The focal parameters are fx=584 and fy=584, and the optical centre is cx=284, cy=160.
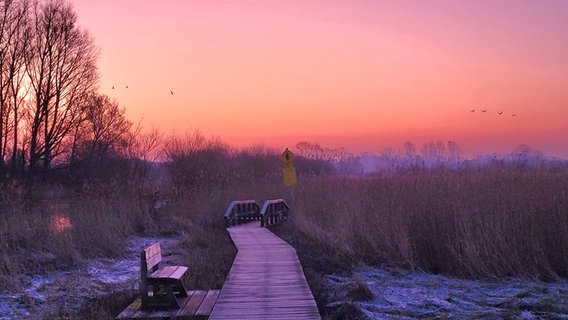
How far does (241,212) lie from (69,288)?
11.7 m

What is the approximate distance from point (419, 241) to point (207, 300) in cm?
536

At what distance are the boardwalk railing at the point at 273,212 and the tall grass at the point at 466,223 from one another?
5569mm

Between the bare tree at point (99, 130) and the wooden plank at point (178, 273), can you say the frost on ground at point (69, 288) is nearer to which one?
the wooden plank at point (178, 273)

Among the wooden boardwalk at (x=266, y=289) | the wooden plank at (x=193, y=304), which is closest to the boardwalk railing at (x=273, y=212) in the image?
the wooden boardwalk at (x=266, y=289)

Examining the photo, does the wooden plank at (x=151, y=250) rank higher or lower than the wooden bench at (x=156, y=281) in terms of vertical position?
higher

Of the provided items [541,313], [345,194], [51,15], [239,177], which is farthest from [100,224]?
[51,15]

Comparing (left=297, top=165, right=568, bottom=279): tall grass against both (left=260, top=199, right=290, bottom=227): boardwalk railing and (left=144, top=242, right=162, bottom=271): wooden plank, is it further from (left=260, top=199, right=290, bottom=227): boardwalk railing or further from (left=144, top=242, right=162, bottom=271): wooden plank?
(left=260, top=199, right=290, bottom=227): boardwalk railing

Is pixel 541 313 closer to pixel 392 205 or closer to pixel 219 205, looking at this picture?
pixel 392 205

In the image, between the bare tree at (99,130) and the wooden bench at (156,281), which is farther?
the bare tree at (99,130)

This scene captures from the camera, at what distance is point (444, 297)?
30.6 ft

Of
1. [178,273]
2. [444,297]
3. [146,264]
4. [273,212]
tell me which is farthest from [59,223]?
[444,297]

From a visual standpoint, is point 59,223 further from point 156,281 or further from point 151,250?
point 156,281

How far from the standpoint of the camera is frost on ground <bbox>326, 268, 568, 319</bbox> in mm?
8320

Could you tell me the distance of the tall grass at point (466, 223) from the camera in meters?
10.7
